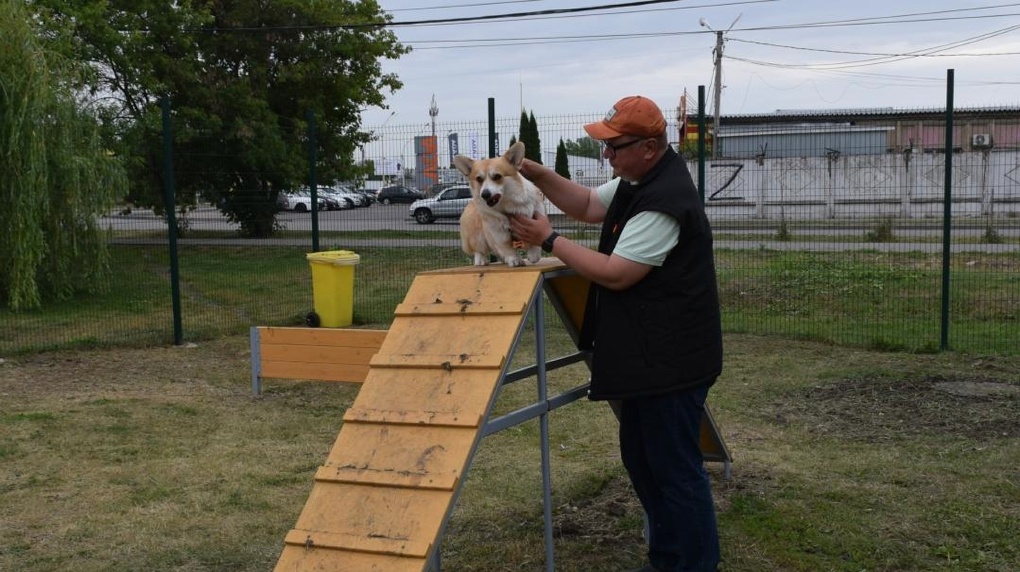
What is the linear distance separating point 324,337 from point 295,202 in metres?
5.55

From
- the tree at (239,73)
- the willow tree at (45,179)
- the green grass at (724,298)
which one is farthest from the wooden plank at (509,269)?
the tree at (239,73)

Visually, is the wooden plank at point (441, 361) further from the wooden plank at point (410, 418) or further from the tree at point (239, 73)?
the tree at point (239, 73)

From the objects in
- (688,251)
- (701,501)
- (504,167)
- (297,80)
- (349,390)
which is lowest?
(349,390)

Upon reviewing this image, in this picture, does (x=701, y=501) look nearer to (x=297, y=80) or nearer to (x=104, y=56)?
(x=104, y=56)

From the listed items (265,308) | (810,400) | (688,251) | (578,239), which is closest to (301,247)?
(265,308)

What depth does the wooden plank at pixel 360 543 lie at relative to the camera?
2.90m

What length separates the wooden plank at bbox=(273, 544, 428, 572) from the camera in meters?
2.89

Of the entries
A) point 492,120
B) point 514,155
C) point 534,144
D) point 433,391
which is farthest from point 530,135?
point 433,391

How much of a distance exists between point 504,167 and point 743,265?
26.8 ft

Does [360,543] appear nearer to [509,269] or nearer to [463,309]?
[463,309]

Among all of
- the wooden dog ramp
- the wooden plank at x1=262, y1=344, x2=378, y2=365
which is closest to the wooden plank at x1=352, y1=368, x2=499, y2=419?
the wooden dog ramp

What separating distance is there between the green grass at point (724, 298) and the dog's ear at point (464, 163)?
6143 mm

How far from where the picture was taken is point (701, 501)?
10.7 feet

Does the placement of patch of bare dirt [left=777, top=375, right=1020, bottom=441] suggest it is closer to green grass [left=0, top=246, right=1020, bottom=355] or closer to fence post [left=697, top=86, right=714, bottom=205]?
green grass [left=0, top=246, right=1020, bottom=355]
